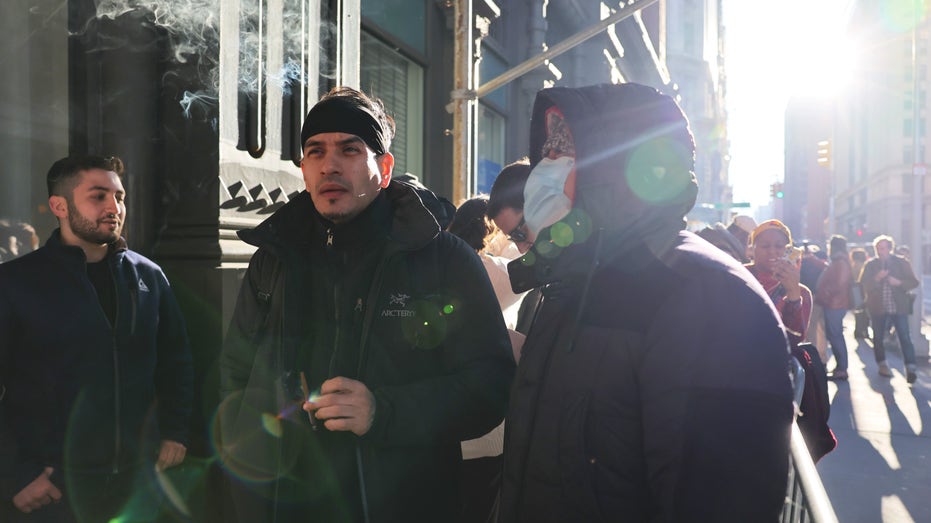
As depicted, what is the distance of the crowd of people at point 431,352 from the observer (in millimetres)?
1556

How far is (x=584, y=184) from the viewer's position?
1.89 metres

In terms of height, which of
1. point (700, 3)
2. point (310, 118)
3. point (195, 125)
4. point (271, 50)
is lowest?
point (310, 118)

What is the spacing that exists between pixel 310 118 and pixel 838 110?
5694 inches

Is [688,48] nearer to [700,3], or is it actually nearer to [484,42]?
[700,3]

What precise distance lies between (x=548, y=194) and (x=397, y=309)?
727 millimetres

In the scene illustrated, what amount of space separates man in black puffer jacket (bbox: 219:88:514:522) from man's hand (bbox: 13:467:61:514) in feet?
3.32

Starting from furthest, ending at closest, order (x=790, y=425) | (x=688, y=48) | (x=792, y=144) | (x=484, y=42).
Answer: (x=792, y=144)
(x=688, y=48)
(x=484, y=42)
(x=790, y=425)

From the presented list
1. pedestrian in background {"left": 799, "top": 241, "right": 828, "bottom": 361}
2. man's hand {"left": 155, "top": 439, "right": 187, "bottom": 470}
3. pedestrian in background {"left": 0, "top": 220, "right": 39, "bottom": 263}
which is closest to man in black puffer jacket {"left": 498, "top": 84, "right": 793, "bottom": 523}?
man's hand {"left": 155, "top": 439, "right": 187, "bottom": 470}

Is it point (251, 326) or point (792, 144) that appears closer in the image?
point (251, 326)

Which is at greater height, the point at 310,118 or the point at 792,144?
the point at 792,144

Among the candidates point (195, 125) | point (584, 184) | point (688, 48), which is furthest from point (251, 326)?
point (688, 48)

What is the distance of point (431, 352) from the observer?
8.45ft

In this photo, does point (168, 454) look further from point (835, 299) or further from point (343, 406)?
point (835, 299)

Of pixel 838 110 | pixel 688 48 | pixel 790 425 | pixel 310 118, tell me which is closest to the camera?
pixel 790 425
